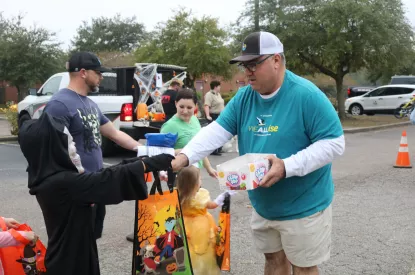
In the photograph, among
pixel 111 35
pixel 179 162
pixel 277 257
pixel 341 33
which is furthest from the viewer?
pixel 111 35

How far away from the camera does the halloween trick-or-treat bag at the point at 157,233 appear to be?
2.95m

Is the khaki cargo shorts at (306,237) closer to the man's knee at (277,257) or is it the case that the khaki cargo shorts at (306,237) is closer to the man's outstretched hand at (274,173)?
the man's knee at (277,257)

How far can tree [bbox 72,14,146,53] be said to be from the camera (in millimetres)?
59219

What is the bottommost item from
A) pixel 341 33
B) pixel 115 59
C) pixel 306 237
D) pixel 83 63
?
pixel 306 237

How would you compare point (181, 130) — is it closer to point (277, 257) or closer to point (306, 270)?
point (277, 257)

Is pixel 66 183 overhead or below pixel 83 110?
below

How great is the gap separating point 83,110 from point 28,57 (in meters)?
29.9

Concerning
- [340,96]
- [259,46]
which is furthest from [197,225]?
[340,96]

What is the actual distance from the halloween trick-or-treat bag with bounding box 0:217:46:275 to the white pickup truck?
7.59 m

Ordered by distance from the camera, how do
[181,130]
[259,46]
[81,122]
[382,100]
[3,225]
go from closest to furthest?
[259,46], [3,225], [81,122], [181,130], [382,100]

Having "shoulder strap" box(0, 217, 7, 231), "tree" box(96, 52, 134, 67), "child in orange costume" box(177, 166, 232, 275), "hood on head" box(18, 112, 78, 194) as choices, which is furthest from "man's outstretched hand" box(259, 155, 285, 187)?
"tree" box(96, 52, 134, 67)

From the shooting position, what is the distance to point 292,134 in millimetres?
2781

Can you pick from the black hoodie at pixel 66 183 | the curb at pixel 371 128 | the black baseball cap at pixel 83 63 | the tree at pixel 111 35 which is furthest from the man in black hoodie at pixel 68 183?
the tree at pixel 111 35

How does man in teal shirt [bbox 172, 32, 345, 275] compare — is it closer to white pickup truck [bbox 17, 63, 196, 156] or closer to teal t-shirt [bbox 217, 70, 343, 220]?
teal t-shirt [bbox 217, 70, 343, 220]
